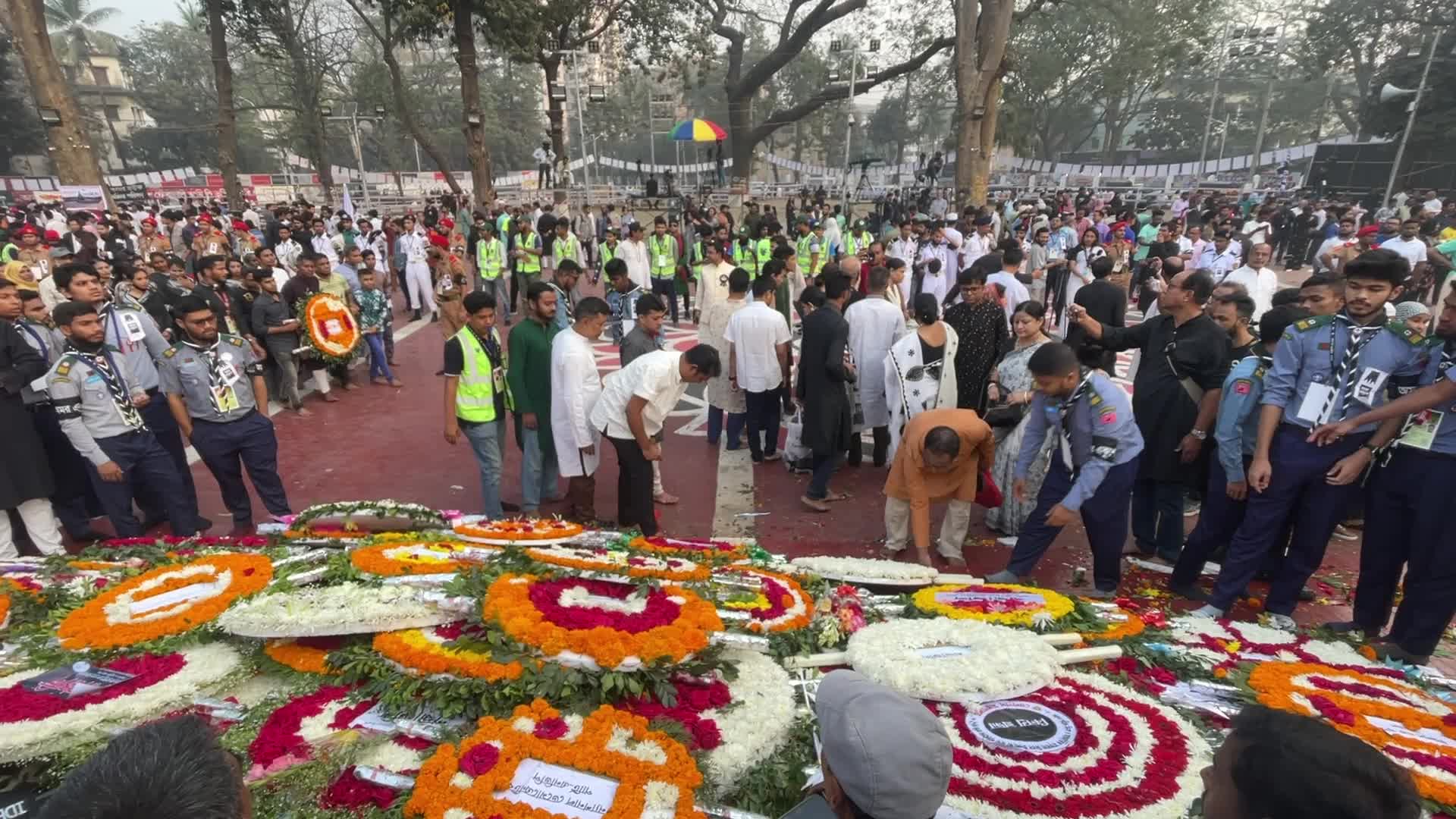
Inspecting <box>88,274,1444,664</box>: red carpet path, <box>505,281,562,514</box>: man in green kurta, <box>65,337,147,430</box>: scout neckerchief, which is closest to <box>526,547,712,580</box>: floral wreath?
<box>88,274,1444,664</box>: red carpet path

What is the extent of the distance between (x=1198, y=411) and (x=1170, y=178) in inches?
1372

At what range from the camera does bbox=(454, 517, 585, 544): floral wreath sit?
3957mm

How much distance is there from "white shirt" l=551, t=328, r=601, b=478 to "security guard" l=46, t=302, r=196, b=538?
2.61 meters

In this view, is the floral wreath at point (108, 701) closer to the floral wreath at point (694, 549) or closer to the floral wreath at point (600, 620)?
the floral wreath at point (600, 620)

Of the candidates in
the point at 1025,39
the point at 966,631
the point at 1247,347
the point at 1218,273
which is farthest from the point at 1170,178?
the point at 966,631

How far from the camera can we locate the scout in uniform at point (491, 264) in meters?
12.2

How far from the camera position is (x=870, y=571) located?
397cm

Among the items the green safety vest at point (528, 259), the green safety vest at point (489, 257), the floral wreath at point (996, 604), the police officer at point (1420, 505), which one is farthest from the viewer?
the green safety vest at point (528, 259)

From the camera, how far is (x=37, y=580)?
12.1ft

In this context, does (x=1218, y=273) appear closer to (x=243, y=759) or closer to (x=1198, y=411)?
(x=1198, y=411)

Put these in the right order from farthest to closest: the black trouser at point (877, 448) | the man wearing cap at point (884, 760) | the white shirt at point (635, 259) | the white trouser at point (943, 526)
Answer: the white shirt at point (635, 259) < the black trouser at point (877, 448) < the white trouser at point (943, 526) < the man wearing cap at point (884, 760)

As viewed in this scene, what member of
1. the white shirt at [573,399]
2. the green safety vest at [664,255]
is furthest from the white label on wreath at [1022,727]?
the green safety vest at [664,255]

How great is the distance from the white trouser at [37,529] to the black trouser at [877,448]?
5.99 metres

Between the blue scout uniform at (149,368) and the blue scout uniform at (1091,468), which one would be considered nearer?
the blue scout uniform at (1091,468)
